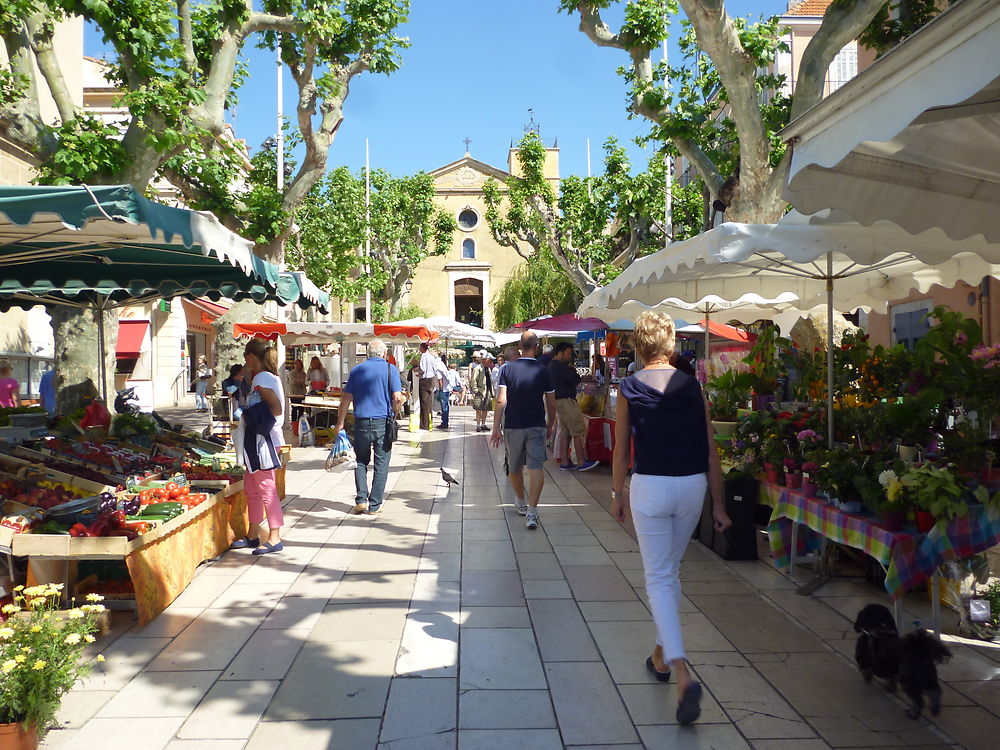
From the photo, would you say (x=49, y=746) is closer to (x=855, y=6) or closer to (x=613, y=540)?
(x=613, y=540)

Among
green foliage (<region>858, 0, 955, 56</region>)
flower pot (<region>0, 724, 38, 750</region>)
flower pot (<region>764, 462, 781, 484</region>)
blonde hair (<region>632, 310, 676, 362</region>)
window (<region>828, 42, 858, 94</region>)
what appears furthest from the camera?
window (<region>828, 42, 858, 94</region>)

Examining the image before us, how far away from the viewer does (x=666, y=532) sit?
3436mm

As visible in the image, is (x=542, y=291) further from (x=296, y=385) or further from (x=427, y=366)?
(x=427, y=366)

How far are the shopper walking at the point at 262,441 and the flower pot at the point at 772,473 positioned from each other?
3627 mm

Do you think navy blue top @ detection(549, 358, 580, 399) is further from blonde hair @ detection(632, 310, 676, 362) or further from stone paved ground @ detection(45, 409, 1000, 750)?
blonde hair @ detection(632, 310, 676, 362)

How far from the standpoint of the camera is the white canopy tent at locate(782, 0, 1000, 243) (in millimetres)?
2178

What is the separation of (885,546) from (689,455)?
50.7 inches

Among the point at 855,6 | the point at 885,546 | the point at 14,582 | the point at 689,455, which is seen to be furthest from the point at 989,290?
the point at 14,582

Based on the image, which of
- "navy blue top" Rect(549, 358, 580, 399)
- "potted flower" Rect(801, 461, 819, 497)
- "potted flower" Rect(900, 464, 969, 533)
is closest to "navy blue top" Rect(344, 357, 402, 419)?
"navy blue top" Rect(549, 358, 580, 399)

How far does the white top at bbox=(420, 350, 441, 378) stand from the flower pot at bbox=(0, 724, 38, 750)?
44.4 ft

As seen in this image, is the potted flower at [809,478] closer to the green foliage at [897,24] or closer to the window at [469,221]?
the green foliage at [897,24]

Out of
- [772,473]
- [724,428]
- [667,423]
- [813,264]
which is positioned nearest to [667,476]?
[667,423]

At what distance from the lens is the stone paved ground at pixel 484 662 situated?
3.28 metres

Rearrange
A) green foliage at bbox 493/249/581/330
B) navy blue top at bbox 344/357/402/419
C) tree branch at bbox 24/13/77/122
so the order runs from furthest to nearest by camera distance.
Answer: green foliage at bbox 493/249/581/330
tree branch at bbox 24/13/77/122
navy blue top at bbox 344/357/402/419
